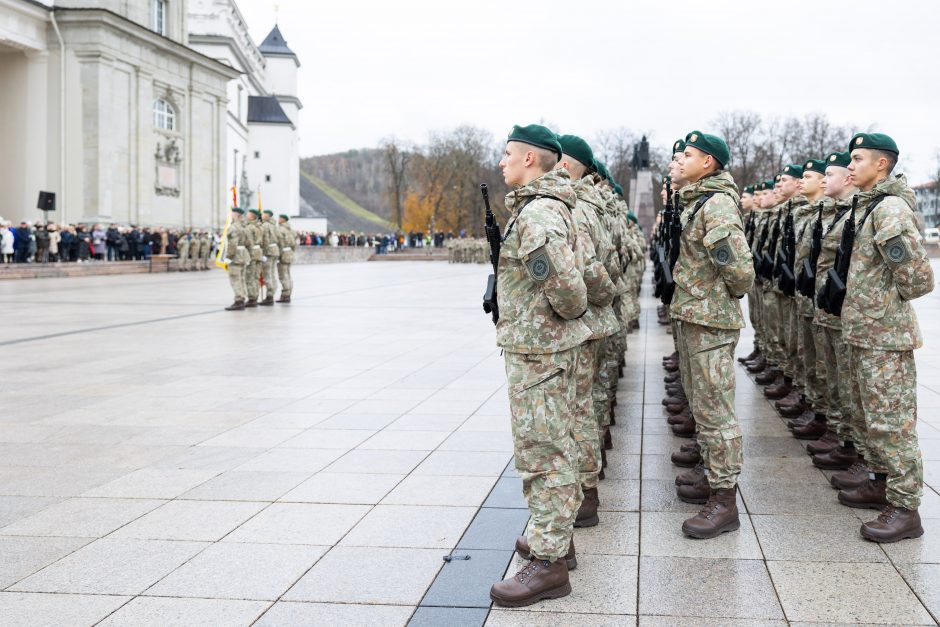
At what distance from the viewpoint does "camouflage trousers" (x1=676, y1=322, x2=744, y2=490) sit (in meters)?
4.94

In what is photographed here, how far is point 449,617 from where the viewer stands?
3.78 metres

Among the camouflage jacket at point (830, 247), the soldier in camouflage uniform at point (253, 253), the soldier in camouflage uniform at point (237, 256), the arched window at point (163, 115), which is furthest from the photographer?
the arched window at point (163, 115)

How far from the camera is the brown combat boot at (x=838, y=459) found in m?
6.16

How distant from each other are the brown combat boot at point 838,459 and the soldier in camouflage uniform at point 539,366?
2836 mm

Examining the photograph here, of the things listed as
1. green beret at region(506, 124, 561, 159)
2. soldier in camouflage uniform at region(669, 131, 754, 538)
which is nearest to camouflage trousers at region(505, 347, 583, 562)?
green beret at region(506, 124, 561, 159)

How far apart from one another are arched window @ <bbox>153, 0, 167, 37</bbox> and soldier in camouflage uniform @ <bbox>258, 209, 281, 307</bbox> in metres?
31.6

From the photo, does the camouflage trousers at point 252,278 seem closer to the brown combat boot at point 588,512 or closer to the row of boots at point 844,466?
the row of boots at point 844,466

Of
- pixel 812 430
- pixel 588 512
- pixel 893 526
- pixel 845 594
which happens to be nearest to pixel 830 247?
pixel 812 430

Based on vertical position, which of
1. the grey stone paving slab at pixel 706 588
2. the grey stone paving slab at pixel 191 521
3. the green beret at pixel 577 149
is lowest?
the grey stone paving slab at pixel 191 521

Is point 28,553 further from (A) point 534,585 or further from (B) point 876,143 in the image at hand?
(B) point 876,143

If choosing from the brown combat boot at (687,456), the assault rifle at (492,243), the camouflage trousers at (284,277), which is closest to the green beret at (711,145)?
the assault rifle at (492,243)

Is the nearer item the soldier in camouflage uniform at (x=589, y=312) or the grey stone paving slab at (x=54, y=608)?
the grey stone paving slab at (x=54, y=608)

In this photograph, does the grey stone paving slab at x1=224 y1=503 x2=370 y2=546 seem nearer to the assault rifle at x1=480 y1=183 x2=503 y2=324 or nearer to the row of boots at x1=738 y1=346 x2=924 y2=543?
the assault rifle at x1=480 y1=183 x2=503 y2=324

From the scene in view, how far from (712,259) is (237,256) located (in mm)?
15032
